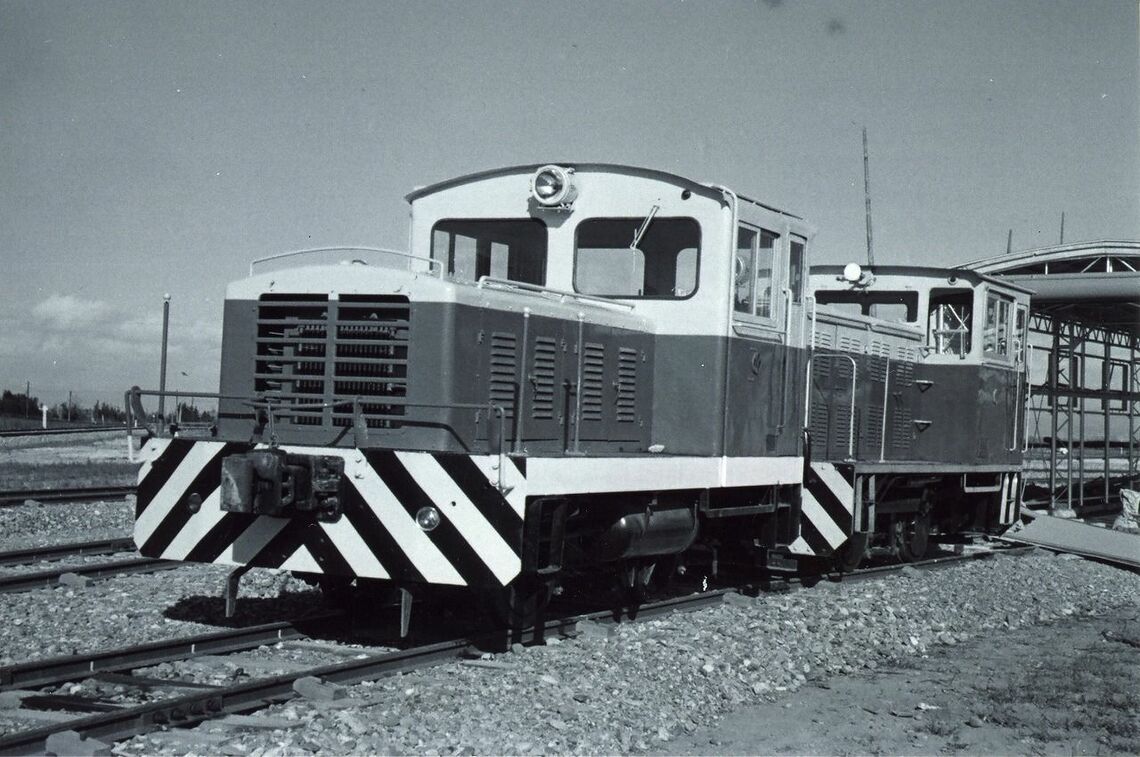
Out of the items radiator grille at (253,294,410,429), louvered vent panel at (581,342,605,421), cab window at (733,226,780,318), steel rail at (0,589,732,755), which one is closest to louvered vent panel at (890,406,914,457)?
cab window at (733,226,780,318)

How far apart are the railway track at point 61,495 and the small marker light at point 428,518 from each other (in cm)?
937

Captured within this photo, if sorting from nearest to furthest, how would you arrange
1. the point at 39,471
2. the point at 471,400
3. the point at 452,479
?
1. the point at 452,479
2. the point at 471,400
3. the point at 39,471

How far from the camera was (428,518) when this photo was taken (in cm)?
634

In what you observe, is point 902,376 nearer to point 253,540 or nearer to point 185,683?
point 253,540

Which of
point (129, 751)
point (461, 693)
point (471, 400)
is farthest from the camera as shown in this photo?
point (471, 400)

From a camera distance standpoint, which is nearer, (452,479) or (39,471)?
(452,479)

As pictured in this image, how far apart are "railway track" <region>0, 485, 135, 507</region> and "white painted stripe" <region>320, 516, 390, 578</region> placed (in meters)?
8.95

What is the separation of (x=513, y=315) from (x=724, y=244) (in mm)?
1801

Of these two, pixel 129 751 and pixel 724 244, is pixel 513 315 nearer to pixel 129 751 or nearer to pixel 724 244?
pixel 724 244

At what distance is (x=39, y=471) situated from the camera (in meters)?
20.2

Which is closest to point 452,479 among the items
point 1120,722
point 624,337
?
point 624,337

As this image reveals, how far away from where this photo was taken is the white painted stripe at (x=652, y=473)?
660 centimetres

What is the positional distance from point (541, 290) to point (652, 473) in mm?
→ 1359

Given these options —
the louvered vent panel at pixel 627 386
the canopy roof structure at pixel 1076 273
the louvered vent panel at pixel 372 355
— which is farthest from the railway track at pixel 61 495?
the canopy roof structure at pixel 1076 273
